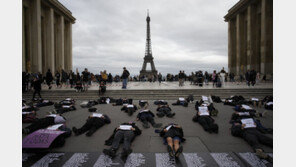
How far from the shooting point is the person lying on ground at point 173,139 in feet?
12.3

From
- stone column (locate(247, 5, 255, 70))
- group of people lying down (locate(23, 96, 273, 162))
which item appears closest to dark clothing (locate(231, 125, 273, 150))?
group of people lying down (locate(23, 96, 273, 162))

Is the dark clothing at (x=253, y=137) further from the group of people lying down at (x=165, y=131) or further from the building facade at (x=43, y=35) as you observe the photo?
the building facade at (x=43, y=35)

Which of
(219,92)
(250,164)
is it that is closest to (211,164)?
(250,164)

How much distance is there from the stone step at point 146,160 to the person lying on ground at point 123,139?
0.12m

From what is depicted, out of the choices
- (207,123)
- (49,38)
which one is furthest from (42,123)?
(49,38)

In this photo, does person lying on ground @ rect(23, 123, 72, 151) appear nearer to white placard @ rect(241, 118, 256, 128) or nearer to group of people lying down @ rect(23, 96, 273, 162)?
group of people lying down @ rect(23, 96, 273, 162)

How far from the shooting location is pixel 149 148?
14.0ft

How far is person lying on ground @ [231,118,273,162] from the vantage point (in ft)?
12.5

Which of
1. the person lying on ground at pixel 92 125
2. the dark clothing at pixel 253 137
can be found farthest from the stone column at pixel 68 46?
the dark clothing at pixel 253 137

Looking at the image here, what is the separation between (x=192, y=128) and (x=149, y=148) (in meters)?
2.32

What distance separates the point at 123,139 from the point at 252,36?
31.1 meters

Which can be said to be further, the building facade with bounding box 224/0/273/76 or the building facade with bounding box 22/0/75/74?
the building facade with bounding box 224/0/273/76

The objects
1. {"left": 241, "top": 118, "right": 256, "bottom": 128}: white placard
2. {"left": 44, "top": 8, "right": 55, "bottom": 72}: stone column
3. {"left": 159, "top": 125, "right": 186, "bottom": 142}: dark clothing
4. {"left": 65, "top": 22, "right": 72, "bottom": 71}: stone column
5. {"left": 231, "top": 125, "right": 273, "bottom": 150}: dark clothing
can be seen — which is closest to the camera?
{"left": 231, "top": 125, "right": 273, "bottom": 150}: dark clothing

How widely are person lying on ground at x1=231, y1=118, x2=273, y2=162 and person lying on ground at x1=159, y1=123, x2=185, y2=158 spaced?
174cm
